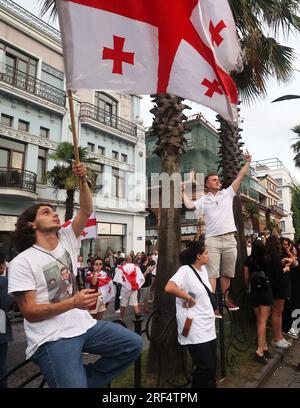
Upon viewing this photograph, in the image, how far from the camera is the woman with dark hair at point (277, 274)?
5.39m

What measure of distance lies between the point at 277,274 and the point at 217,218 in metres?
1.42

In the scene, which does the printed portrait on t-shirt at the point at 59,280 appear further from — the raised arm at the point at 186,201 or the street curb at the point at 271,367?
the street curb at the point at 271,367

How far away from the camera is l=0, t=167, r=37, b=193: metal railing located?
1791 cm

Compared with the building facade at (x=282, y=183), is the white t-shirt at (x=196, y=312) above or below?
below

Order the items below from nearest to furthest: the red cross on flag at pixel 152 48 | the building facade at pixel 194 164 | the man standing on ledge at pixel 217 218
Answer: the red cross on flag at pixel 152 48 < the man standing on ledge at pixel 217 218 < the building facade at pixel 194 164

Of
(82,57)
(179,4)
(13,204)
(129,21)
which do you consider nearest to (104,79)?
(82,57)

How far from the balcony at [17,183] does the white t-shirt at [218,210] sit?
14.7 meters

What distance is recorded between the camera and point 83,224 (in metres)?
2.71

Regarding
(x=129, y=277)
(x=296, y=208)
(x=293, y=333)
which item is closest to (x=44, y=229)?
(x=293, y=333)

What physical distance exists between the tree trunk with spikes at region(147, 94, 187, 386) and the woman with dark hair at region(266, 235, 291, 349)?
5.36 ft

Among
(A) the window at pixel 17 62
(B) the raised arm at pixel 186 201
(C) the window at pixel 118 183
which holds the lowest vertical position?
(B) the raised arm at pixel 186 201

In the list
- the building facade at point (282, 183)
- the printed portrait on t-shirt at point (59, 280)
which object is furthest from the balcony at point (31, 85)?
the building facade at point (282, 183)

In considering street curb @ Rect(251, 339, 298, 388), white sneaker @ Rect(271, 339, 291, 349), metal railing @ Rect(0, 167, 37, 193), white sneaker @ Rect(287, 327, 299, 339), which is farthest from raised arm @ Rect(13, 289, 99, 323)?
metal railing @ Rect(0, 167, 37, 193)

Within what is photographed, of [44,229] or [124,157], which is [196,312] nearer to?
[44,229]
